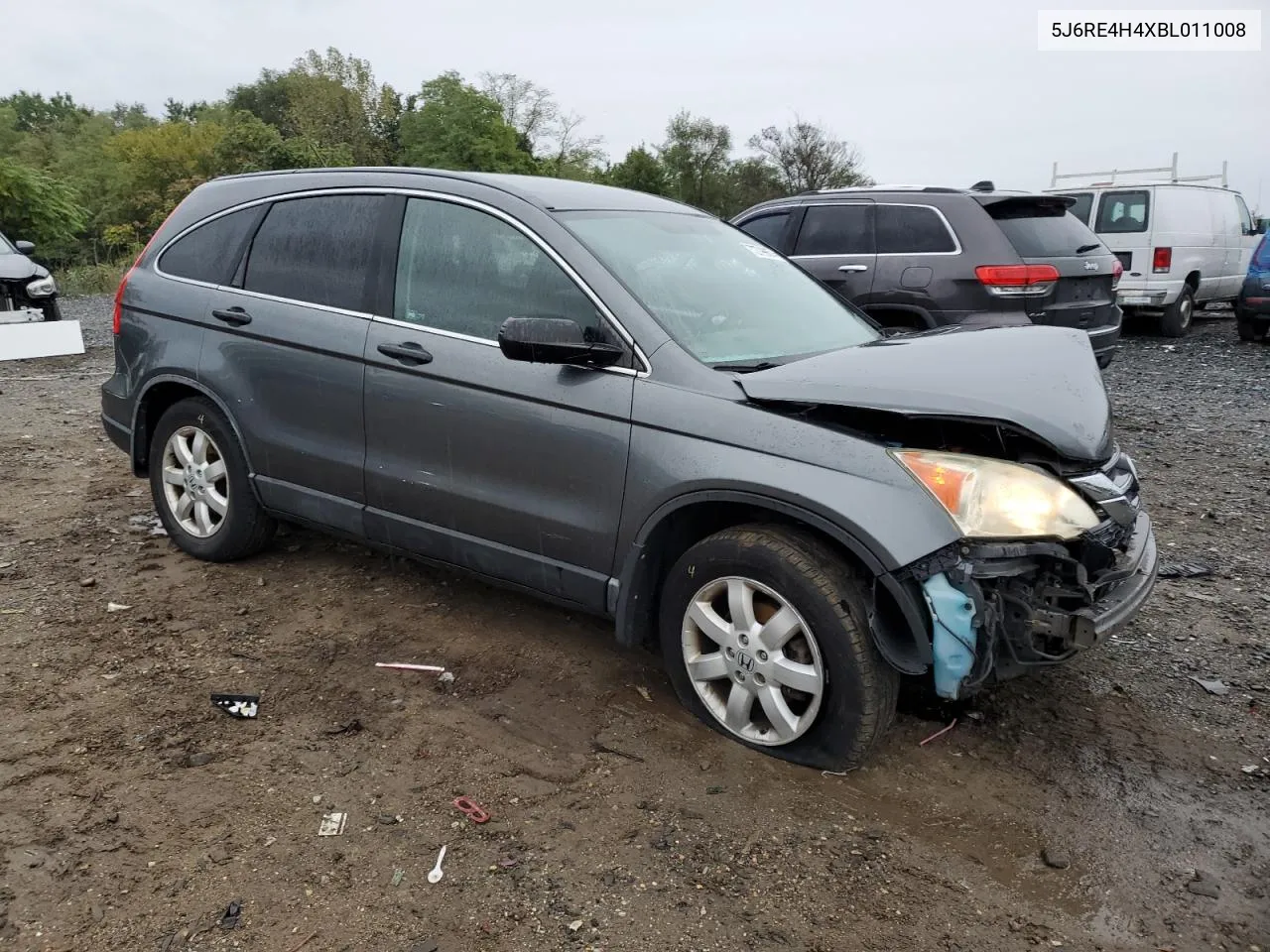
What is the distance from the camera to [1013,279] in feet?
23.0

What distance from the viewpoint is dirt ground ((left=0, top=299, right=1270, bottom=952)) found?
2.43m

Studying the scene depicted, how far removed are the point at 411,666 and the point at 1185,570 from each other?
373cm

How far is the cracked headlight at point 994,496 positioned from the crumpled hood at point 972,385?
0.12m

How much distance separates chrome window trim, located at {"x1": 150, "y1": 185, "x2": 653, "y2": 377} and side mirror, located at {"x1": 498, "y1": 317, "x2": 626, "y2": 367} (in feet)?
0.18

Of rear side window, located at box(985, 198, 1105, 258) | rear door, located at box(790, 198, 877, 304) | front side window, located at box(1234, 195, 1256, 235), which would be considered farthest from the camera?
front side window, located at box(1234, 195, 1256, 235)

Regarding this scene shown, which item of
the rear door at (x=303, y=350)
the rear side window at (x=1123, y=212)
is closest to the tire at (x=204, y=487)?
the rear door at (x=303, y=350)

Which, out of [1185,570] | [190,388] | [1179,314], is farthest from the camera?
[1179,314]

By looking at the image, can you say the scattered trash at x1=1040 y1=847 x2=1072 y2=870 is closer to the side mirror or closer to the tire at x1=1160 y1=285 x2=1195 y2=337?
the side mirror

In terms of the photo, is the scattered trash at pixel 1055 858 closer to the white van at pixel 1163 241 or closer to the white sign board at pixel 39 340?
the white van at pixel 1163 241

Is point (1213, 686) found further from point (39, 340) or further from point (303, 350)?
point (39, 340)

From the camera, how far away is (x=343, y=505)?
403 cm

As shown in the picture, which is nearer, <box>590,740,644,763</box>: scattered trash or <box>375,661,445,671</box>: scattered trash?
<box>590,740,644,763</box>: scattered trash

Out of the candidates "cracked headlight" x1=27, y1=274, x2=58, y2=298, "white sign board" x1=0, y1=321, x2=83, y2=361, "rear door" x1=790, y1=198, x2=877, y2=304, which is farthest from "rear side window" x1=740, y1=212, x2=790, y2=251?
"cracked headlight" x1=27, y1=274, x2=58, y2=298

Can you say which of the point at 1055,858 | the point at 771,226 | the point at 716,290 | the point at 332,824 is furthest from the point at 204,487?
the point at 771,226
